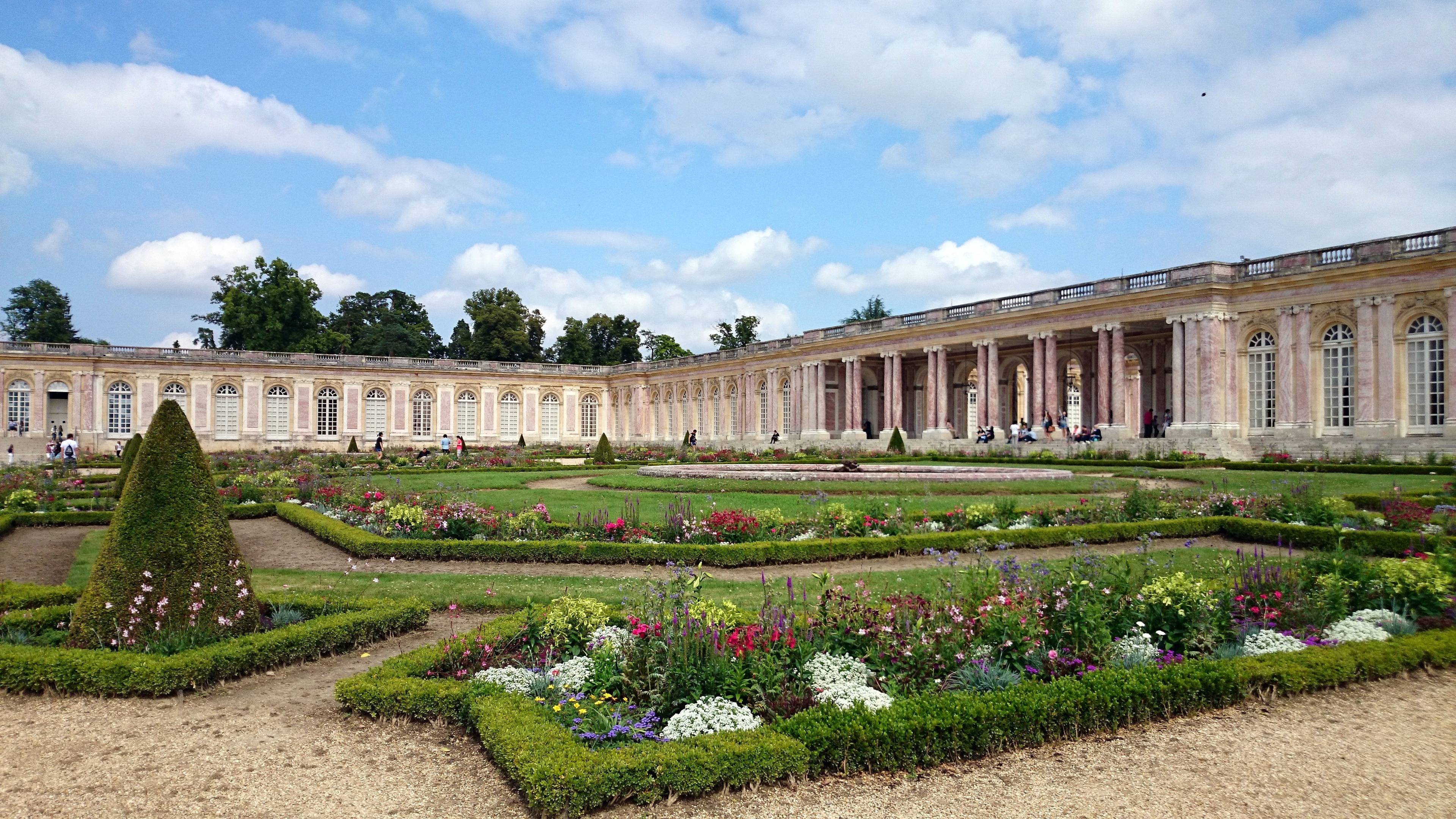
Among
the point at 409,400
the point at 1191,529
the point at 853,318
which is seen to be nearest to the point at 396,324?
the point at 409,400

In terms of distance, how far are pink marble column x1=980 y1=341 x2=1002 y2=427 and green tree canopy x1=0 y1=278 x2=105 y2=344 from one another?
75313 millimetres

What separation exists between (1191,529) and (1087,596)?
26.1ft

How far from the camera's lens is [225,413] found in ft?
175

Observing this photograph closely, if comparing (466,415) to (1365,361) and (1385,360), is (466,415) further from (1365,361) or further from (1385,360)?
(1385,360)

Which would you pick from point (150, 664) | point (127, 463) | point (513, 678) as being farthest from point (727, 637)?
point (127, 463)

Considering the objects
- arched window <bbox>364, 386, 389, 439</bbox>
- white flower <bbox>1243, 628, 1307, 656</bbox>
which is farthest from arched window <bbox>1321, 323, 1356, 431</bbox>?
arched window <bbox>364, 386, 389, 439</bbox>

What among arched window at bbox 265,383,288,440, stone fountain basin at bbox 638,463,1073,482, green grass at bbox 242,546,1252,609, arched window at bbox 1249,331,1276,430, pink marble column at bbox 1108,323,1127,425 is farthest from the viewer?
arched window at bbox 265,383,288,440

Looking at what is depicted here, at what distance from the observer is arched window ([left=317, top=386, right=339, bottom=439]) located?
184 feet

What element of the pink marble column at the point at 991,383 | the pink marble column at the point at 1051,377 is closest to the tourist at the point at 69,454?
the pink marble column at the point at 991,383

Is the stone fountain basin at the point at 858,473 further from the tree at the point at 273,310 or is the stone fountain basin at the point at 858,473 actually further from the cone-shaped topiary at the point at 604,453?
the tree at the point at 273,310

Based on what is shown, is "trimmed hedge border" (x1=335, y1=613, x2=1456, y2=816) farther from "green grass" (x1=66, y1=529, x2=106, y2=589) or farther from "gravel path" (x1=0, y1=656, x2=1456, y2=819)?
"green grass" (x1=66, y1=529, x2=106, y2=589)

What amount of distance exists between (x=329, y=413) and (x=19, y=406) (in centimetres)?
1587

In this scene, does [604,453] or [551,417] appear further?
[551,417]

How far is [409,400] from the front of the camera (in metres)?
58.4
